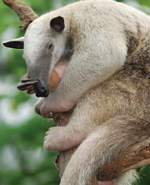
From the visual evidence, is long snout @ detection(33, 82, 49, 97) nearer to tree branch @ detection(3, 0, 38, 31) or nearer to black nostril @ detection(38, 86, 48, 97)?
black nostril @ detection(38, 86, 48, 97)

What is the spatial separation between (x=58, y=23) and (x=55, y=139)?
126cm

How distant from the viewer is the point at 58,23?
4.95 meters

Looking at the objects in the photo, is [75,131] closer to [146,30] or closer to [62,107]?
[62,107]

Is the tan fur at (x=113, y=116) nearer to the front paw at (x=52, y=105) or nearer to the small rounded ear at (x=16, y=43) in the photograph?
the front paw at (x=52, y=105)

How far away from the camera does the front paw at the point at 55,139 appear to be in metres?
4.54

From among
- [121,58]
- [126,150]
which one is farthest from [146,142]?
[121,58]

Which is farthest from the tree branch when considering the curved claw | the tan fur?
the tan fur

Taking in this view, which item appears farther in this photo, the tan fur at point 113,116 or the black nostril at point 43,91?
the black nostril at point 43,91

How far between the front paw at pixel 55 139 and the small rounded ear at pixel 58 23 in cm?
110

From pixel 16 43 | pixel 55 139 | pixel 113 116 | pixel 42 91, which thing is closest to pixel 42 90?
pixel 42 91

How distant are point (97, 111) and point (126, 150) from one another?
515mm

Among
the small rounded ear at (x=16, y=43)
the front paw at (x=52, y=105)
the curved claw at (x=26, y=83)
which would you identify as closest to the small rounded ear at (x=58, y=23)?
the small rounded ear at (x=16, y=43)

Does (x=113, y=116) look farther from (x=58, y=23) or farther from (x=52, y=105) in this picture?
(x=58, y=23)

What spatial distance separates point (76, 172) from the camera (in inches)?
168
